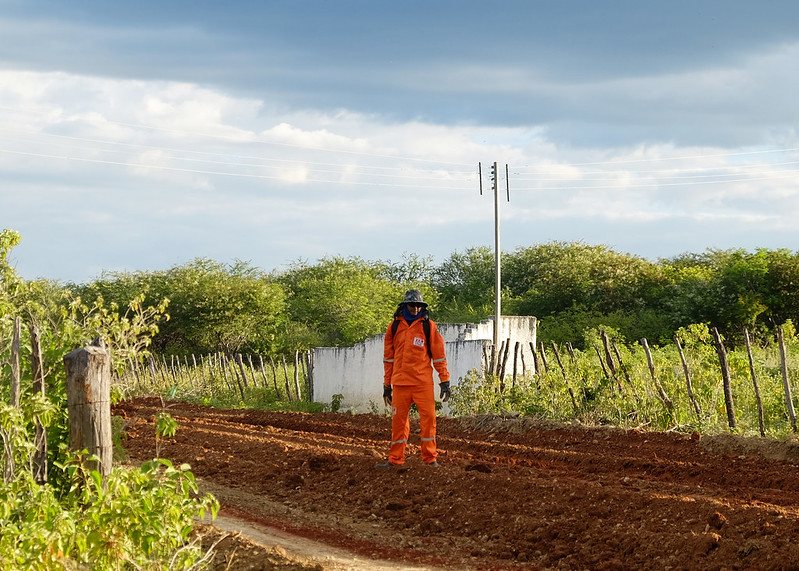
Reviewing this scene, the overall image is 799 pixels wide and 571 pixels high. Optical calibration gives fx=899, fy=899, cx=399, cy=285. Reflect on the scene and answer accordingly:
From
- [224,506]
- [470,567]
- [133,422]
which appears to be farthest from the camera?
[133,422]

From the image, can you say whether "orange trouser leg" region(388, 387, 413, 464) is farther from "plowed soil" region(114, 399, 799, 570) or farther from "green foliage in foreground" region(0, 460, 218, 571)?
"green foliage in foreground" region(0, 460, 218, 571)

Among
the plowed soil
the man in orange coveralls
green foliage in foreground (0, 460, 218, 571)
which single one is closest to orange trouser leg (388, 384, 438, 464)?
the man in orange coveralls

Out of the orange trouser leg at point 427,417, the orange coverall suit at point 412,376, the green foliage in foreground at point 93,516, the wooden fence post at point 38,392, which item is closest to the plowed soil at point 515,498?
the orange trouser leg at point 427,417

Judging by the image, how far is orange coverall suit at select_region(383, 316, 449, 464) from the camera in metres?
10.3

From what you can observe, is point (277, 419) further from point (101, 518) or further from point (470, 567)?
point (101, 518)

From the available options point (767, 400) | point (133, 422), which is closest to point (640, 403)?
point (767, 400)

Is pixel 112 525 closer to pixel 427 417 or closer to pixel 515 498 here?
pixel 515 498

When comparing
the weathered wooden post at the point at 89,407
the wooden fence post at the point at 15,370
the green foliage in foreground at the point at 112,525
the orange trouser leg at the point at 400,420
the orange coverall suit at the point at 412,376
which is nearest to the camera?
the green foliage in foreground at the point at 112,525

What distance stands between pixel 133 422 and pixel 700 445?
34.2 ft

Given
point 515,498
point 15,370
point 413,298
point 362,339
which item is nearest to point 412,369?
point 413,298

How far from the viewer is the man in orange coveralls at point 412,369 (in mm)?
10344

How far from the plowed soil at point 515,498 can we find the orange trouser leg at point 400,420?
0.25 meters

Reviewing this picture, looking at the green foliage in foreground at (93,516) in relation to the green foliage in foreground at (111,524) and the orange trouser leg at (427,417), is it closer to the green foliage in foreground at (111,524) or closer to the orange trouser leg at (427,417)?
the green foliage in foreground at (111,524)

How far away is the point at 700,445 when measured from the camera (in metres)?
12.5
